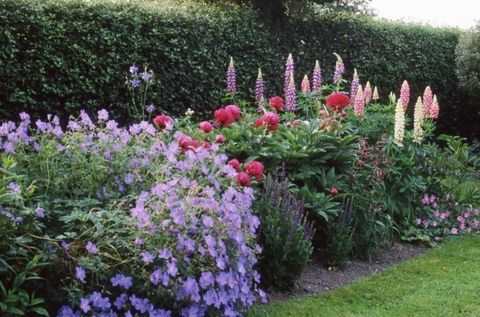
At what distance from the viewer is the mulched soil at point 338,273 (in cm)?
416

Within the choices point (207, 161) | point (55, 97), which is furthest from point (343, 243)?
point (55, 97)

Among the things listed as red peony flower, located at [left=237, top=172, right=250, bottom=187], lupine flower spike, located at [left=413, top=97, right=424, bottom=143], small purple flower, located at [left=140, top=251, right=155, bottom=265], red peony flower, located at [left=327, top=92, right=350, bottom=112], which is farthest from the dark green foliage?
lupine flower spike, located at [left=413, top=97, right=424, bottom=143]

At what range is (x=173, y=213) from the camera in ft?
8.61

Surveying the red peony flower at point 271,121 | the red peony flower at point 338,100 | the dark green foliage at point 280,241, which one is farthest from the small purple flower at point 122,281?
the red peony flower at point 338,100

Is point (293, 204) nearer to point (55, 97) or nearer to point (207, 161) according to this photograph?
point (207, 161)

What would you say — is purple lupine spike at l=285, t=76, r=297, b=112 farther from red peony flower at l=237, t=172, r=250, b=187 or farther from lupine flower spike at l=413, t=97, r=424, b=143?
red peony flower at l=237, t=172, r=250, b=187

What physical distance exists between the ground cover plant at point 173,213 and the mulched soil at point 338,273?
3.1 inches

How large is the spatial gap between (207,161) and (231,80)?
9.42ft

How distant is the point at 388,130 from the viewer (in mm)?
5895

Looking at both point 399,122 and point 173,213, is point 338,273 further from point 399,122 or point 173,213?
point 173,213

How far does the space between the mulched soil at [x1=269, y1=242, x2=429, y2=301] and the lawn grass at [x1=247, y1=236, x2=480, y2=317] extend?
0.09 m

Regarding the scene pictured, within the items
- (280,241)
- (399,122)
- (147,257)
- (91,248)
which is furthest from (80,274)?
(399,122)

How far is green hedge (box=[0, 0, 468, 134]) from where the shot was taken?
233 inches

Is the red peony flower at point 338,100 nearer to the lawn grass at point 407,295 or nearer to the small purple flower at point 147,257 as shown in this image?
the lawn grass at point 407,295
